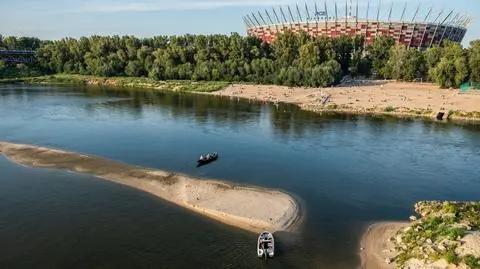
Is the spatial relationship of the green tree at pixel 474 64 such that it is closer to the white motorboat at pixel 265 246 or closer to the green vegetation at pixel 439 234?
the green vegetation at pixel 439 234

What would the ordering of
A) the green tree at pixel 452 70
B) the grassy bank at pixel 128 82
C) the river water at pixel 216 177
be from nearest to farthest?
1. the river water at pixel 216 177
2. the green tree at pixel 452 70
3. the grassy bank at pixel 128 82

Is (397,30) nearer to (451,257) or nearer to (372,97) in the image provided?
(372,97)

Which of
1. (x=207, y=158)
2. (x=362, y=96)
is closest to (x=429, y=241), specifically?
(x=207, y=158)

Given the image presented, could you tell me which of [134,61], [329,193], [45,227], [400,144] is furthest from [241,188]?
[134,61]

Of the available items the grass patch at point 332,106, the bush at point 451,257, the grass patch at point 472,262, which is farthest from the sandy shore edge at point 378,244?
the grass patch at point 332,106

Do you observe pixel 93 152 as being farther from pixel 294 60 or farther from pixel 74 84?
pixel 74 84
